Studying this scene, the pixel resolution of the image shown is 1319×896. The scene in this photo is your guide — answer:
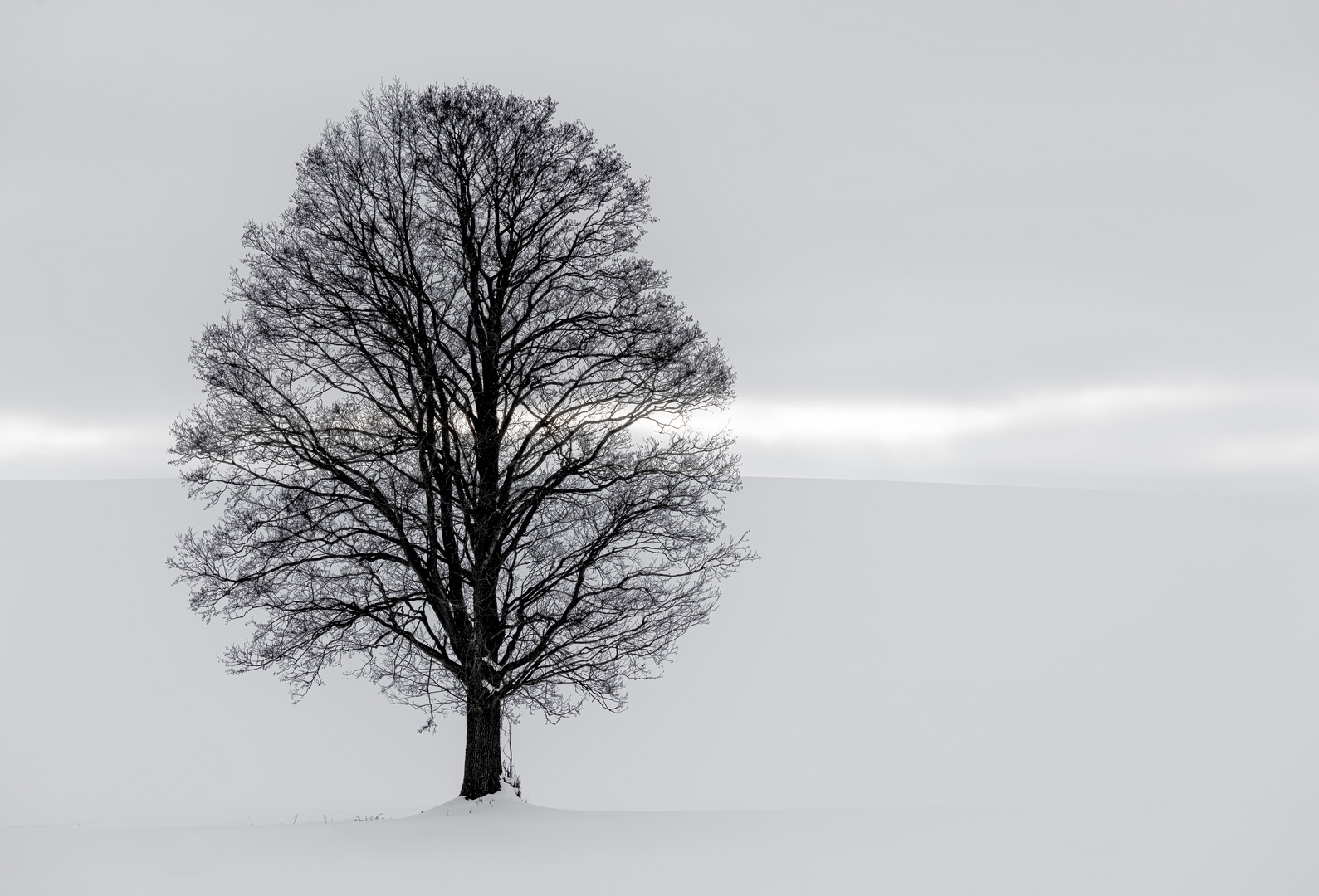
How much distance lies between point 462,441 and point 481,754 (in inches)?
192

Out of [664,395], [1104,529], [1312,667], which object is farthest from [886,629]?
[664,395]

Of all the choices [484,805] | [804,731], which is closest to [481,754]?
[484,805]

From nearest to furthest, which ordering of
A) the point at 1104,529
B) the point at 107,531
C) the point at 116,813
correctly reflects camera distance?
1. the point at 116,813
2. the point at 107,531
3. the point at 1104,529

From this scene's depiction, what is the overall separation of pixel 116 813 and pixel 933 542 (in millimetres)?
32322

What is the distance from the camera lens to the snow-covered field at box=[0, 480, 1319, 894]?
12.5 m

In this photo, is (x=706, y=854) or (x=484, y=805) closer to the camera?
(x=706, y=854)

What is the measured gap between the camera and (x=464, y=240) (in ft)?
51.2

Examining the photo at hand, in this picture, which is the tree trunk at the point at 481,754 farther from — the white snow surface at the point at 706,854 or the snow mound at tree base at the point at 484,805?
the white snow surface at the point at 706,854

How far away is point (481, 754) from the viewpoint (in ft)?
50.4

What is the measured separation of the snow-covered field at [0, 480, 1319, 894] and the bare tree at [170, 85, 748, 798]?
2598 mm

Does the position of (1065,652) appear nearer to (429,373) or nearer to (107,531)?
(429,373)

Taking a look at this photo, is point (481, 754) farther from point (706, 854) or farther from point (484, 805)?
point (706, 854)

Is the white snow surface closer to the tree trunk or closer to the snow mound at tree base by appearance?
the snow mound at tree base

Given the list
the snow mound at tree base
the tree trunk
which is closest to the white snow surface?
the snow mound at tree base
